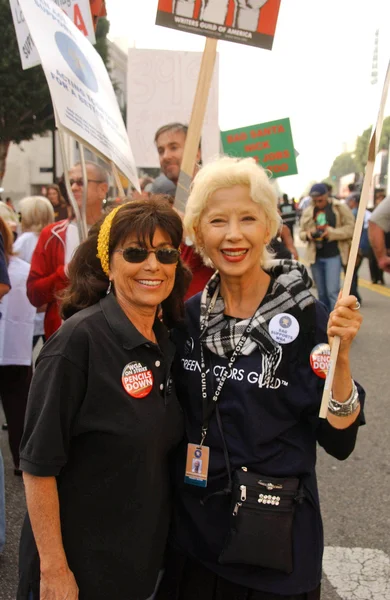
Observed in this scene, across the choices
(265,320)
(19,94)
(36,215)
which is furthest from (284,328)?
(19,94)

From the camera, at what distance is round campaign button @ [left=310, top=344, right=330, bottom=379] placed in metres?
1.86

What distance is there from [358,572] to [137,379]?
2.05 meters

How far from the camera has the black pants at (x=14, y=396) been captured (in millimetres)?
4152

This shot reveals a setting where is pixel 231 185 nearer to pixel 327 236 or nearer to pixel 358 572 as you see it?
pixel 358 572

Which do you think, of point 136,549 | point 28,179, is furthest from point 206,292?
point 28,179

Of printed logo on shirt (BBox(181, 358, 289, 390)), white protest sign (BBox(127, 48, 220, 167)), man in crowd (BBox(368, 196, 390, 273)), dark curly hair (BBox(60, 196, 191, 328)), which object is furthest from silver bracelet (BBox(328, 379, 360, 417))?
man in crowd (BBox(368, 196, 390, 273))

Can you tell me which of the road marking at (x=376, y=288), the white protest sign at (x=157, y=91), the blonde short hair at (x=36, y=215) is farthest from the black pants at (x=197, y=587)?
the road marking at (x=376, y=288)

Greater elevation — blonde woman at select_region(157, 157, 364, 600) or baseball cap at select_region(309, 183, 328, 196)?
baseball cap at select_region(309, 183, 328, 196)

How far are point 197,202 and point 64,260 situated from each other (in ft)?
6.75

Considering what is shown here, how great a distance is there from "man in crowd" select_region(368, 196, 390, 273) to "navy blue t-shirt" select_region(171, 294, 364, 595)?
3.41 m

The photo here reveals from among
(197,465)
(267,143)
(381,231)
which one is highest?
(267,143)

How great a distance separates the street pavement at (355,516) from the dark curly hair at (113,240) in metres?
1.79

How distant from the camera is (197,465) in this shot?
1.88m

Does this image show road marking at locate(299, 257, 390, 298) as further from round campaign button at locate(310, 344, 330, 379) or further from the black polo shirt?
the black polo shirt
